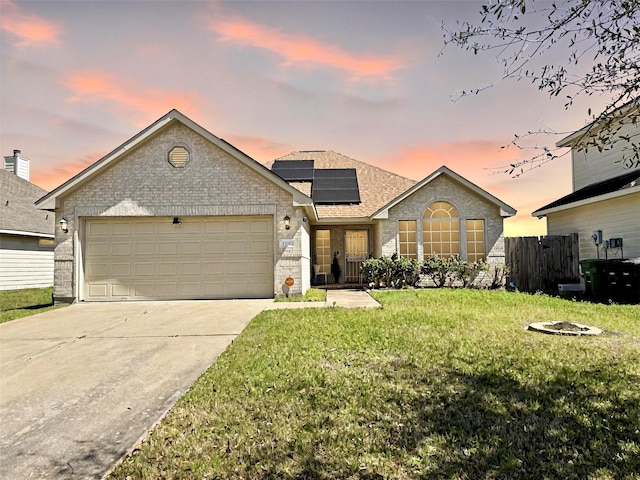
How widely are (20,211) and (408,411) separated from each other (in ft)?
71.3

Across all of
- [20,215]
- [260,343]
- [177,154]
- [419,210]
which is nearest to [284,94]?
[177,154]

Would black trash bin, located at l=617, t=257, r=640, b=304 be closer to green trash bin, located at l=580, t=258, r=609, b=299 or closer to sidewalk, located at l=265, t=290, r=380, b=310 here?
green trash bin, located at l=580, t=258, r=609, b=299

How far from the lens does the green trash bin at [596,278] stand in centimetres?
1203

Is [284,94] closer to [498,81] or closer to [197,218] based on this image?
[197,218]

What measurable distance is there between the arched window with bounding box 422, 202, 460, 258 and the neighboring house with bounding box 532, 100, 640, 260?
4330 mm

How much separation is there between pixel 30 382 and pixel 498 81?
21.7 feet

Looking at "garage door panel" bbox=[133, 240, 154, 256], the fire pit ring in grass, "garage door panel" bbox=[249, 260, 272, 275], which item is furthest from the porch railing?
the fire pit ring in grass

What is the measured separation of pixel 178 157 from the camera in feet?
40.6

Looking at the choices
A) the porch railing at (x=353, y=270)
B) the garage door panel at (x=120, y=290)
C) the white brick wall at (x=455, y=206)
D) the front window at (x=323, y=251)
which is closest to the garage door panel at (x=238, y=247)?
the garage door panel at (x=120, y=290)

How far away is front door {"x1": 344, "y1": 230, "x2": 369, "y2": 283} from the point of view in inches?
696

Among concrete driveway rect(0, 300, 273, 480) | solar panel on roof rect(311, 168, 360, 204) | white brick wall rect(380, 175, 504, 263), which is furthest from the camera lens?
solar panel on roof rect(311, 168, 360, 204)

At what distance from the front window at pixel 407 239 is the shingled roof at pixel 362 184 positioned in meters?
1.58

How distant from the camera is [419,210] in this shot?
15250mm

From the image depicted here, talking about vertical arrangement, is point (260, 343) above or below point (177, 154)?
below
